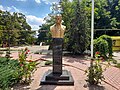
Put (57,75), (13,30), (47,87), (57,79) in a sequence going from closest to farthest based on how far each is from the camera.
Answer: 1. (47,87)
2. (57,79)
3. (57,75)
4. (13,30)

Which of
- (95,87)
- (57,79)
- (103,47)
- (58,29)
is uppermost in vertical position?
(58,29)

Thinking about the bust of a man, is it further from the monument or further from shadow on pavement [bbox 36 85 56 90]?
shadow on pavement [bbox 36 85 56 90]

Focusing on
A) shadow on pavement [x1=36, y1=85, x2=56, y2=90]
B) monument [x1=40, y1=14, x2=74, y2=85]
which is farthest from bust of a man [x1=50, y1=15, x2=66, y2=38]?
shadow on pavement [x1=36, y1=85, x2=56, y2=90]

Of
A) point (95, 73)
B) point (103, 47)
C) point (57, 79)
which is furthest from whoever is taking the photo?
point (103, 47)

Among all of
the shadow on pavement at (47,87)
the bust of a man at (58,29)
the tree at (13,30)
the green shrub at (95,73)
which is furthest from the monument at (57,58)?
the tree at (13,30)

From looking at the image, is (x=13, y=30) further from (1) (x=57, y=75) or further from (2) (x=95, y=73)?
(2) (x=95, y=73)

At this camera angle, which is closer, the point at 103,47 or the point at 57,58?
→ the point at 57,58

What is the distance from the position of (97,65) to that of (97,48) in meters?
4.21

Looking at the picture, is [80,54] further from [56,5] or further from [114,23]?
[114,23]

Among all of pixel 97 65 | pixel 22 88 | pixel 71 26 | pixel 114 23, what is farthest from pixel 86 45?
pixel 114 23

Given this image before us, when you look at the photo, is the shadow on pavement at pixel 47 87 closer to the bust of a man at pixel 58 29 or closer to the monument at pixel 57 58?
the monument at pixel 57 58

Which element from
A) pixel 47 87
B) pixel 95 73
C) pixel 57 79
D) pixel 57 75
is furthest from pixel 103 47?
pixel 47 87

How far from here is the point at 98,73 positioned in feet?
14.6

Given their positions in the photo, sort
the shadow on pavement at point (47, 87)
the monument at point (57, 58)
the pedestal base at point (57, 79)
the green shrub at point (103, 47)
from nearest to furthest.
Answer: the shadow on pavement at point (47, 87) < the pedestal base at point (57, 79) < the monument at point (57, 58) < the green shrub at point (103, 47)
